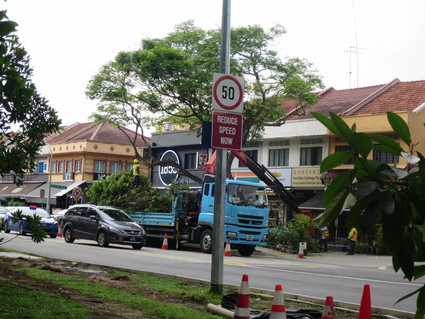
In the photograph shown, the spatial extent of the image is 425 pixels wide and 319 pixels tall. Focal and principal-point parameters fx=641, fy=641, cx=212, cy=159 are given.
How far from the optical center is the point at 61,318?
700 centimetres

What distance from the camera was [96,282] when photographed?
1186cm

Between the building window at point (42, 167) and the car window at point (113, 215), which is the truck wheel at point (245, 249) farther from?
the building window at point (42, 167)

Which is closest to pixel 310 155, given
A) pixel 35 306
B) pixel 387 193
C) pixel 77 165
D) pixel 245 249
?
pixel 245 249

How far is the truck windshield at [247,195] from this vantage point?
81.1 feet

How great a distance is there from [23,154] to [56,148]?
176ft

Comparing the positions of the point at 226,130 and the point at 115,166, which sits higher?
the point at 115,166

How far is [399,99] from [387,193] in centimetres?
3907

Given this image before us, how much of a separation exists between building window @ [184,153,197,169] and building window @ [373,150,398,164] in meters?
46.0

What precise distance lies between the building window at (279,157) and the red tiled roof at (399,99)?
540 cm

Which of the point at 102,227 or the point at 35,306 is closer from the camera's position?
the point at 35,306

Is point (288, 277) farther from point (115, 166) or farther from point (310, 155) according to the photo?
point (115, 166)

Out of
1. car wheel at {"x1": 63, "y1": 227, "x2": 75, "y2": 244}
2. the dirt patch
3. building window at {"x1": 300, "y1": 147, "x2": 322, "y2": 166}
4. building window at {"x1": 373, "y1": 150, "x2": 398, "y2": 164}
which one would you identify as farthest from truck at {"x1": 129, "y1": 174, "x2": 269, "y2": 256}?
building window at {"x1": 373, "y1": 150, "x2": 398, "y2": 164}

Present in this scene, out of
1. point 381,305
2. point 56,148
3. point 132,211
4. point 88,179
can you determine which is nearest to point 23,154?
point 381,305

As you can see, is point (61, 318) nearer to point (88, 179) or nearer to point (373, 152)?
point (373, 152)
